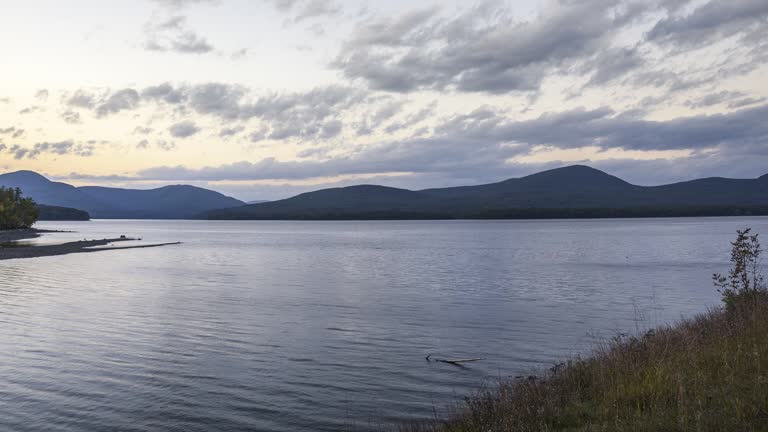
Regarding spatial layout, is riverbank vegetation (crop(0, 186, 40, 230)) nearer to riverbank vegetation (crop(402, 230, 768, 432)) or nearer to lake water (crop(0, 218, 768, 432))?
lake water (crop(0, 218, 768, 432))

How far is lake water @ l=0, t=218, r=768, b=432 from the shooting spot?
17.9 meters

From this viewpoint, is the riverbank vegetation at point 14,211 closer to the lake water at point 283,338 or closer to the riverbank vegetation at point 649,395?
the lake water at point 283,338

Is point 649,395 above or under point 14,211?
under

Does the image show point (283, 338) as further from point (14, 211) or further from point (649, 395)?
point (14, 211)

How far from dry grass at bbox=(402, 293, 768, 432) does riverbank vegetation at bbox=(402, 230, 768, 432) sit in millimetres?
13

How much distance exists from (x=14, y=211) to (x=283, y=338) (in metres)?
195

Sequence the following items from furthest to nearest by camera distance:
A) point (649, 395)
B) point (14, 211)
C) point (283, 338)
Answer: point (14, 211), point (283, 338), point (649, 395)

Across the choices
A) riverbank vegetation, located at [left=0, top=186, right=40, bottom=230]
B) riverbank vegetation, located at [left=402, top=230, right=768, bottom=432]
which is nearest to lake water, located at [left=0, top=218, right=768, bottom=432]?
riverbank vegetation, located at [left=402, top=230, right=768, bottom=432]

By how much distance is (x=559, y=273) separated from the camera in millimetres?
63031

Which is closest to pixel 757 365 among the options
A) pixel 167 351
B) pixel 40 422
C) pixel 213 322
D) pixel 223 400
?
pixel 223 400

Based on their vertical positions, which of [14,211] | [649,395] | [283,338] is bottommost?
[283,338]

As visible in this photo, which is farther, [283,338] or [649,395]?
[283,338]

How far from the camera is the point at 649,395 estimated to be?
1268 centimetres

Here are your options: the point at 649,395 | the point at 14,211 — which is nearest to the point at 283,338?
the point at 649,395
